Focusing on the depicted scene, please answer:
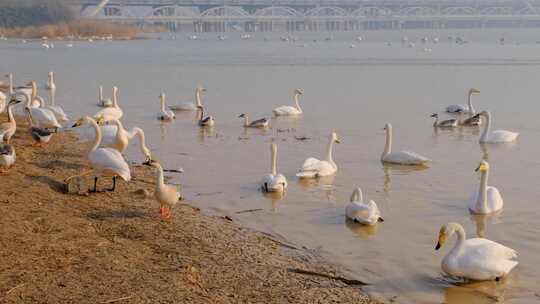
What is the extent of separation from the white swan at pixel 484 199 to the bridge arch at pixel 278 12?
465 ft

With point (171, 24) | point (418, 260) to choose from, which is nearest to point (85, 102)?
point (418, 260)

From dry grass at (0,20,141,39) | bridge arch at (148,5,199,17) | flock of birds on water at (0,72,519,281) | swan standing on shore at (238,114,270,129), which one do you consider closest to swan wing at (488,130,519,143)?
flock of birds on water at (0,72,519,281)

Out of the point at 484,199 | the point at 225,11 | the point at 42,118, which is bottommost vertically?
the point at 484,199

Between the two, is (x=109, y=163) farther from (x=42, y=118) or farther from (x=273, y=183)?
(x=42, y=118)

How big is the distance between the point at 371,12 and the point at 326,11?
9.31 meters


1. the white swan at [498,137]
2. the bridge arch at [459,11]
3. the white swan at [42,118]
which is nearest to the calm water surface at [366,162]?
the white swan at [498,137]

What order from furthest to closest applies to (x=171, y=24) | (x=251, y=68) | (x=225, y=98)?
(x=171, y=24)
(x=251, y=68)
(x=225, y=98)

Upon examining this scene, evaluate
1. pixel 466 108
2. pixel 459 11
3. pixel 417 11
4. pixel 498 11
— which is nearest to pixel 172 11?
pixel 417 11

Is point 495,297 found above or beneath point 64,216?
beneath

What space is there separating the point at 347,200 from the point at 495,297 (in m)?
3.40

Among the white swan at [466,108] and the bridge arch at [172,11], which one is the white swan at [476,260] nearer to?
the white swan at [466,108]

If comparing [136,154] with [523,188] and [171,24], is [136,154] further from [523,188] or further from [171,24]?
[171,24]

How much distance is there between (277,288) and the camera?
5922 mm

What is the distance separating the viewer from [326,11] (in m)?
158
